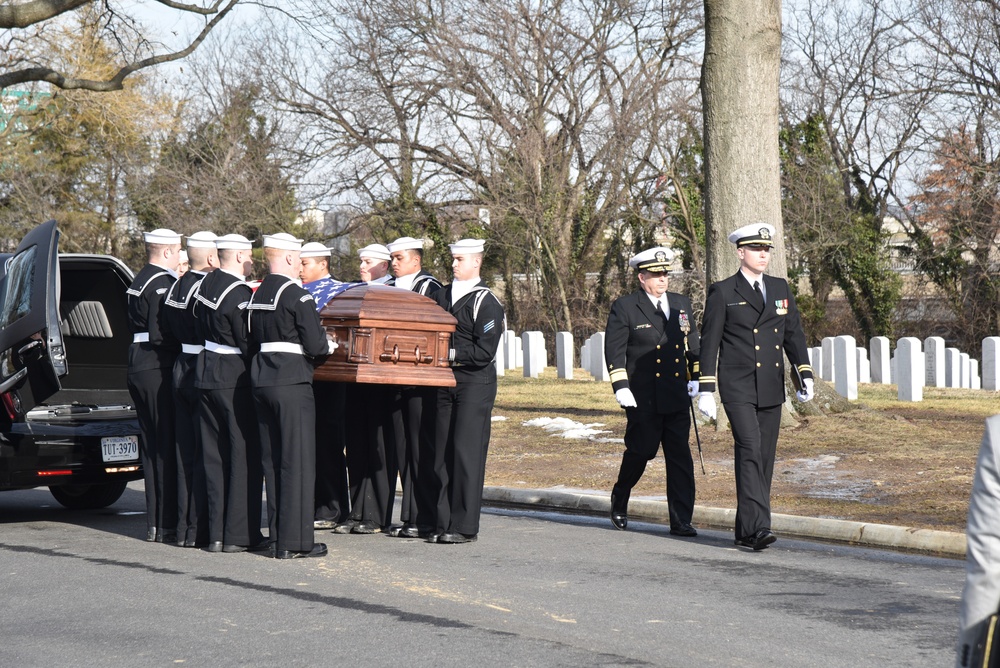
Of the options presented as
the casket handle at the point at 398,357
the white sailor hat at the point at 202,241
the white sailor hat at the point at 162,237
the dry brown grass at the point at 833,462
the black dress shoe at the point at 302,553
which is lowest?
the black dress shoe at the point at 302,553

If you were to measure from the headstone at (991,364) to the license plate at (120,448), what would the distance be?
52.8 ft

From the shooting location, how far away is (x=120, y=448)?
977cm

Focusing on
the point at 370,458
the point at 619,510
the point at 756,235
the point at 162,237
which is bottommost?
the point at 619,510

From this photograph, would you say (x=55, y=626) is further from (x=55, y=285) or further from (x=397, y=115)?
(x=397, y=115)

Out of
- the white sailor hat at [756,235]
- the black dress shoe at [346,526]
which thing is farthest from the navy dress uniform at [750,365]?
the black dress shoe at [346,526]

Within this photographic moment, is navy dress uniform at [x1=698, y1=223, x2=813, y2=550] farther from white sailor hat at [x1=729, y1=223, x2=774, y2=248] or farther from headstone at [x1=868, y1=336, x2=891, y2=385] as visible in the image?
headstone at [x1=868, y1=336, x2=891, y2=385]

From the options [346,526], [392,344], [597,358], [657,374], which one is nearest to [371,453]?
[346,526]

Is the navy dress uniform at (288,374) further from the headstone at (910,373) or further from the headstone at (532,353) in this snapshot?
the headstone at (532,353)

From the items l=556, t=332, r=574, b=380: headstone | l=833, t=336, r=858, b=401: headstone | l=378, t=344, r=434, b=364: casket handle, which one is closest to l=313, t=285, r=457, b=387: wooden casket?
l=378, t=344, r=434, b=364: casket handle

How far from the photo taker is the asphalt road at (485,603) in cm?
564

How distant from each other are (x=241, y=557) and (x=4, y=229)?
41.1m

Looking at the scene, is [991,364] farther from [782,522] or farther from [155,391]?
[155,391]

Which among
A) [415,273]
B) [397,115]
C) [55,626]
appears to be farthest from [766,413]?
[397,115]

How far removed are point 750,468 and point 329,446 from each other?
3.06m
